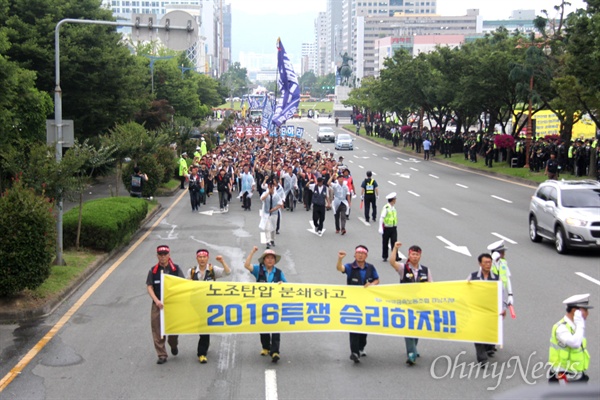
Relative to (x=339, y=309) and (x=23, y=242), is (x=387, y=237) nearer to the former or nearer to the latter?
(x=339, y=309)

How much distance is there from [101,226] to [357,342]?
10.0 meters

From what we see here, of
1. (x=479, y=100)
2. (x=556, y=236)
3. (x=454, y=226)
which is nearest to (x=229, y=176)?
(x=454, y=226)

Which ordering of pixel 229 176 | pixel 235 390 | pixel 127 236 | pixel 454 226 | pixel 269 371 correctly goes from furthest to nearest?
pixel 229 176 < pixel 454 226 < pixel 127 236 < pixel 269 371 < pixel 235 390

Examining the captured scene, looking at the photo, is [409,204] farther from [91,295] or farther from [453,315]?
[453,315]

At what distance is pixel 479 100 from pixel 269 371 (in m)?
42.2

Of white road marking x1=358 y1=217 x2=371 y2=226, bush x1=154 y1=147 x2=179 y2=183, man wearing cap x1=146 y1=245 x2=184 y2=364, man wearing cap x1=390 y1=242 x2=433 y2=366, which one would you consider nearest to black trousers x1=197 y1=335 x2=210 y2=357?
man wearing cap x1=146 y1=245 x2=184 y2=364

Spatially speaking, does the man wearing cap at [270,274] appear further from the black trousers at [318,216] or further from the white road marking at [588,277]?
the black trousers at [318,216]

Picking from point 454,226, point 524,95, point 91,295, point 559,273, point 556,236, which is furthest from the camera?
point 524,95

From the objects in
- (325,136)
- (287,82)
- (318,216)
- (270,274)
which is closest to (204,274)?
(270,274)

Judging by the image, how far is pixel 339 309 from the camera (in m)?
10.3

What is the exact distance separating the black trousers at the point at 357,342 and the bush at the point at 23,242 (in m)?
5.69

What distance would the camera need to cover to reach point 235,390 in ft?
30.8

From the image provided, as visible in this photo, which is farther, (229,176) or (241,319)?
(229,176)

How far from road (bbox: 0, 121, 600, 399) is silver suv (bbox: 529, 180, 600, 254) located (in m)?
0.43
